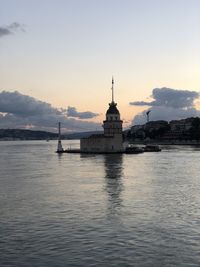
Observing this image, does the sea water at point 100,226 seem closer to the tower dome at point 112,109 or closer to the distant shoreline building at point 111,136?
the distant shoreline building at point 111,136

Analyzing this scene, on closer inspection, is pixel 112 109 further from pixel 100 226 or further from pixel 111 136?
pixel 100 226

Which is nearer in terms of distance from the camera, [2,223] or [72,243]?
[72,243]

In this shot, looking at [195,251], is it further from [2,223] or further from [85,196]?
[85,196]

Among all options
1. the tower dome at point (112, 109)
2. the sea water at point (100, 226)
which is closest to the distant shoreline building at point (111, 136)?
the tower dome at point (112, 109)

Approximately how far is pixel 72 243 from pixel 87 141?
93435 millimetres

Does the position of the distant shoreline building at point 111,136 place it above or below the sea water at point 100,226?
above

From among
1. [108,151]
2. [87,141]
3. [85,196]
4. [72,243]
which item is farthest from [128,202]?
[87,141]

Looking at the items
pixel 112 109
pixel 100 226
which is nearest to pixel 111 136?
pixel 112 109

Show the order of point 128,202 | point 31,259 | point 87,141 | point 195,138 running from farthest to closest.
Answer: point 195,138 < point 87,141 < point 128,202 < point 31,259

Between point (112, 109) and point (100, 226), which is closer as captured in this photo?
point (100, 226)

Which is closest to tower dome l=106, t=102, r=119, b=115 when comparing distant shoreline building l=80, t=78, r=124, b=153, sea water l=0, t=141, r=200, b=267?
distant shoreline building l=80, t=78, r=124, b=153

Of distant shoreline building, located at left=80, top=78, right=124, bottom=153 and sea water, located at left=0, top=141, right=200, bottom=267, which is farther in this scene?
distant shoreline building, located at left=80, top=78, right=124, bottom=153

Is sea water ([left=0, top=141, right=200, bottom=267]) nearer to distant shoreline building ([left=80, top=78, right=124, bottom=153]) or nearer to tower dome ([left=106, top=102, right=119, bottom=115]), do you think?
distant shoreline building ([left=80, top=78, right=124, bottom=153])

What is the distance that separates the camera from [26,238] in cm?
1980
